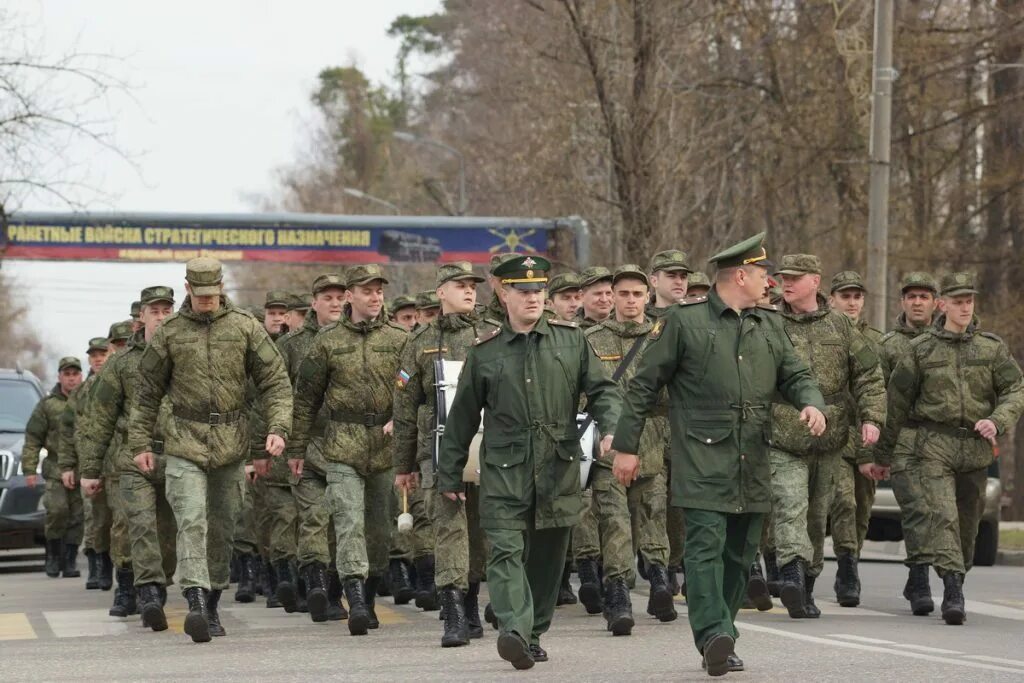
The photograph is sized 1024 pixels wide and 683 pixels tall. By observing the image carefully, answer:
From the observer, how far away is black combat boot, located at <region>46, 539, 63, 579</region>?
20672 millimetres

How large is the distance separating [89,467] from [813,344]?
452 centimetres

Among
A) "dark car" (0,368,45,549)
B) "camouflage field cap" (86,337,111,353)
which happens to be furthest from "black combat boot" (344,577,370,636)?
"dark car" (0,368,45,549)

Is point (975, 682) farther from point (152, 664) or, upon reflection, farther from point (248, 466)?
point (248, 466)

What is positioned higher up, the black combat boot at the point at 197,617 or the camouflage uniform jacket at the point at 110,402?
the camouflage uniform jacket at the point at 110,402

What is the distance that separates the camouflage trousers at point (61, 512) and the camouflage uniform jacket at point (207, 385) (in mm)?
8059

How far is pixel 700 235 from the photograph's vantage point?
30969 mm

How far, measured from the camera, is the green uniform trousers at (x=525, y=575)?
33.9ft

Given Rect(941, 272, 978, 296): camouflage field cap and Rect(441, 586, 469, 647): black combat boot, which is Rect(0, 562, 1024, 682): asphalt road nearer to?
Rect(441, 586, 469, 647): black combat boot

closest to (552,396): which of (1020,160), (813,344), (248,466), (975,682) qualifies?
(975,682)

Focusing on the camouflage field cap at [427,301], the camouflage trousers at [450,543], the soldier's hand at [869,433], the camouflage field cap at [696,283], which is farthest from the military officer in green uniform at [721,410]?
the camouflage field cap at [427,301]

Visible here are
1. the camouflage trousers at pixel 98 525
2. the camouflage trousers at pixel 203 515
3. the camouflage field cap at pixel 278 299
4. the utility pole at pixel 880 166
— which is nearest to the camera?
the camouflage trousers at pixel 203 515

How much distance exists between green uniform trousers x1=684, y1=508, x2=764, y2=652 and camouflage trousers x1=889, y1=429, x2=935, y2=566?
362 centimetres

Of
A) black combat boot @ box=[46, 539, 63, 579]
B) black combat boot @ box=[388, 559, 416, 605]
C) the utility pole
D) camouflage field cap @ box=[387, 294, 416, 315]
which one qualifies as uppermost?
the utility pole

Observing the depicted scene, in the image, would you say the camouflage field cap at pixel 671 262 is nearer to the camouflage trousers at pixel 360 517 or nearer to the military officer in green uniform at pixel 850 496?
the military officer in green uniform at pixel 850 496
